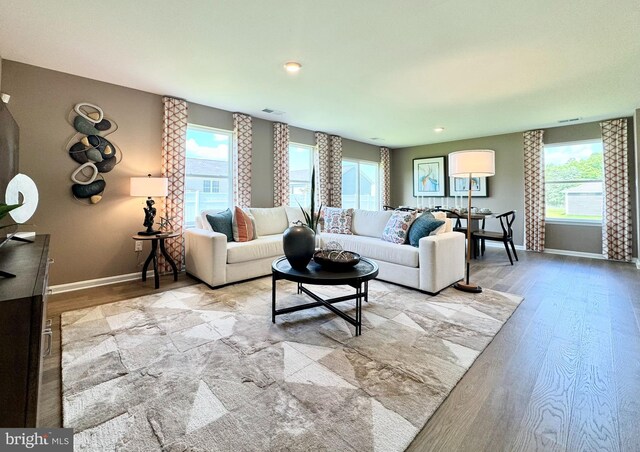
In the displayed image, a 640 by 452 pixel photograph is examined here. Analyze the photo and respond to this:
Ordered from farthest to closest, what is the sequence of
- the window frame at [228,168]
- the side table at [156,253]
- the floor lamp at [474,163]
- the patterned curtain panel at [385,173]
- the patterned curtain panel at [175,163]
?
the patterned curtain panel at [385,173] < the window frame at [228,168] < the patterned curtain panel at [175,163] < the side table at [156,253] < the floor lamp at [474,163]

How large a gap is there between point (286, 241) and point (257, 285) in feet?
4.20

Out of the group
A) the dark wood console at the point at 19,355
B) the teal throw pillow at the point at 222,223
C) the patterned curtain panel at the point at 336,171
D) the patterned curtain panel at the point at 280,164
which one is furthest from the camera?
the patterned curtain panel at the point at 336,171

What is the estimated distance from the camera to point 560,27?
2.33 metres

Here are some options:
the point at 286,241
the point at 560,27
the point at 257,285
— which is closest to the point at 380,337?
the point at 286,241

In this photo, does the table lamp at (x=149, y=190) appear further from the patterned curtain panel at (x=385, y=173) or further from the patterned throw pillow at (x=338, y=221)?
the patterned curtain panel at (x=385, y=173)

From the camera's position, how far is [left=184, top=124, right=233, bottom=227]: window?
4.41m

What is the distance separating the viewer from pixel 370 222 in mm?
4496

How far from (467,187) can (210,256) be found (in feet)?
19.5

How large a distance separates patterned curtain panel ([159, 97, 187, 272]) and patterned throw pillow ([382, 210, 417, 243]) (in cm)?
288

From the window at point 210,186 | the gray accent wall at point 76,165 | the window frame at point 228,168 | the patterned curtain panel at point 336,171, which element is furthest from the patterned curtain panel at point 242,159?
the patterned curtain panel at point 336,171

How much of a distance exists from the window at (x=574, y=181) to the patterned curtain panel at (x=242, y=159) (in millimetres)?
5818

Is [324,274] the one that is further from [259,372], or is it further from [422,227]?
[422,227]

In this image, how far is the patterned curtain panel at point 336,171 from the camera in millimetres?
6332

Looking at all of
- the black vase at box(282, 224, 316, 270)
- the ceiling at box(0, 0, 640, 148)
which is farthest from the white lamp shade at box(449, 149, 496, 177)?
the black vase at box(282, 224, 316, 270)
